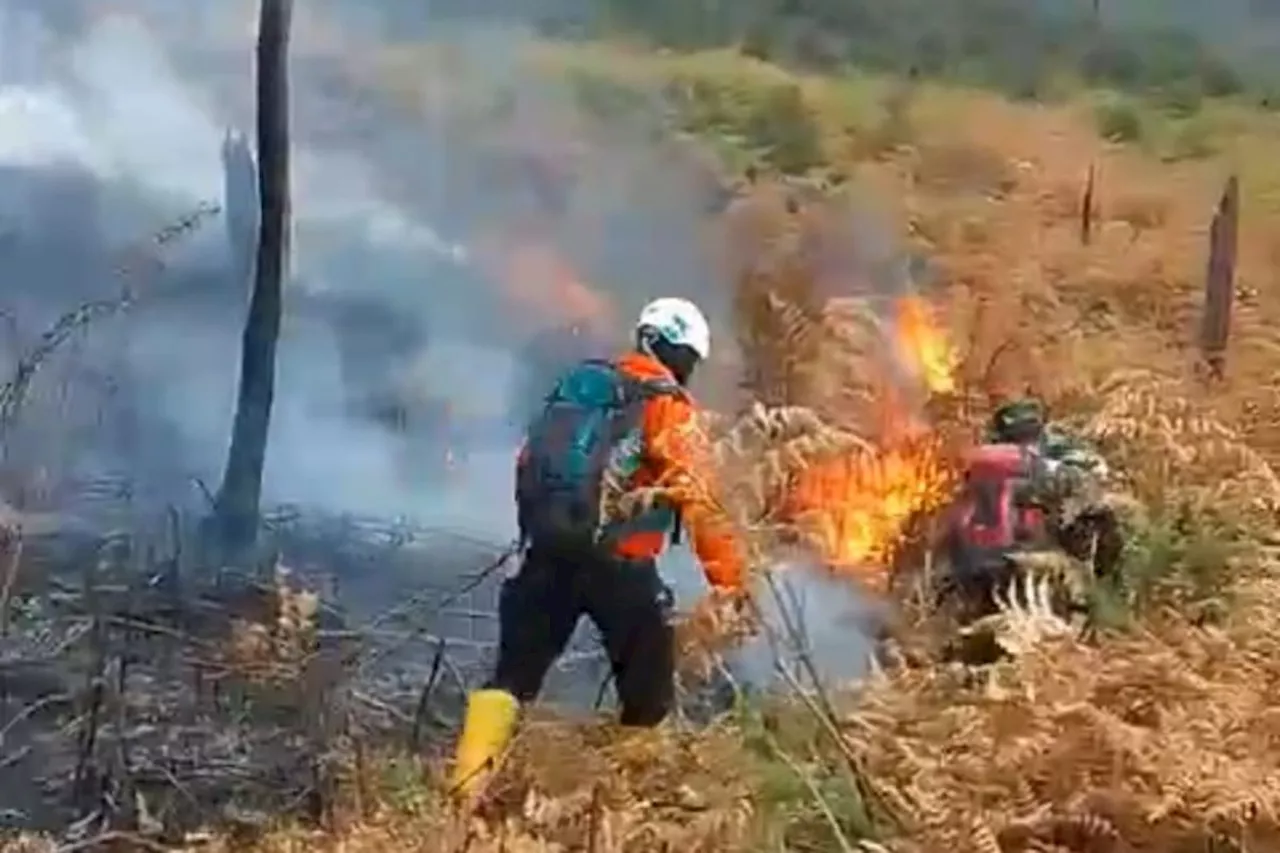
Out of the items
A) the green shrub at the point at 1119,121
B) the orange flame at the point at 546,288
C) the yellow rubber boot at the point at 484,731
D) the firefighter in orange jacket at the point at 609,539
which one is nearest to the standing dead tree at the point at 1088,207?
the green shrub at the point at 1119,121

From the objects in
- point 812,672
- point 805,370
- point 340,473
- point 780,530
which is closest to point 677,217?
point 805,370

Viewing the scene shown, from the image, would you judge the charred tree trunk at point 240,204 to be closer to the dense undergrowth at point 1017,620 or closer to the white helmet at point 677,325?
the dense undergrowth at point 1017,620

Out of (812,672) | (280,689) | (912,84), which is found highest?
(912,84)

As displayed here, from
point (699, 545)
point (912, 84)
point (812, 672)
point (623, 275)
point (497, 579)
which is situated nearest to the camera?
point (812, 672)

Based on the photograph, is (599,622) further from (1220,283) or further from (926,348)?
(1220,283)

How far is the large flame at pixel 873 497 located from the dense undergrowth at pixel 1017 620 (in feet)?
0.52

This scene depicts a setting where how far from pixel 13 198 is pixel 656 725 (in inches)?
82.3

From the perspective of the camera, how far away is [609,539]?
126 inches

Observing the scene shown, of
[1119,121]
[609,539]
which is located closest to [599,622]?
[609,539]

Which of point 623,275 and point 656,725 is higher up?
point 623,275

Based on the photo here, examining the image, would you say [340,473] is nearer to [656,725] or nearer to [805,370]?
[805,370]

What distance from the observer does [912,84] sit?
5883 millimetres

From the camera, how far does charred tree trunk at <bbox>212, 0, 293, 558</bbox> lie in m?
4.29

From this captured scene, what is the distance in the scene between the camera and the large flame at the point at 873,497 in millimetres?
3670
